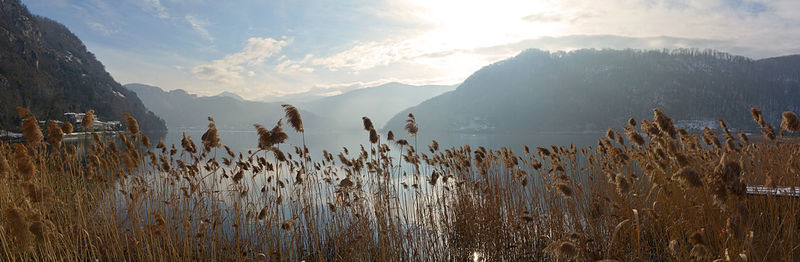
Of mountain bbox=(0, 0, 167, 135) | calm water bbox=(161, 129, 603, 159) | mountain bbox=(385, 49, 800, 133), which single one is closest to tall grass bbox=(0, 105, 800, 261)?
calm water bbox=(161, 129, 603, 159)

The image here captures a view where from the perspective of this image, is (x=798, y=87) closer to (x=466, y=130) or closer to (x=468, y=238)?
(x=466, y=130)

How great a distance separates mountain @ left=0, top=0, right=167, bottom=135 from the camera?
2611 inches

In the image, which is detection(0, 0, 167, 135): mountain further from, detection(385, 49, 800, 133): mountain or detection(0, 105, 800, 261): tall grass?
detection(385, 49, 800, 133): mountain

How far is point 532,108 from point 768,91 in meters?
89.3

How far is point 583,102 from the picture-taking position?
151500mm

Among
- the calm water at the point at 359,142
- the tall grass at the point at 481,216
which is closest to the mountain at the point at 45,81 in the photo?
the calm water at the point at 359,142

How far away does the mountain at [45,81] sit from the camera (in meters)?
66.3

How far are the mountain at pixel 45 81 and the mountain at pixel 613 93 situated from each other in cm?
9479

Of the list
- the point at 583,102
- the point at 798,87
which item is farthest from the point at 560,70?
the point at 798,87

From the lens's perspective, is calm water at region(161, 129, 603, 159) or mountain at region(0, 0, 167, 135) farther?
mountain at region(0, 0, 167, 135)

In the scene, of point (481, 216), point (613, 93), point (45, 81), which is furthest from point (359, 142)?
point (613, 93)

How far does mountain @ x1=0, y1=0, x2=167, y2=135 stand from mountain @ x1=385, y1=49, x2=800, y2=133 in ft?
311

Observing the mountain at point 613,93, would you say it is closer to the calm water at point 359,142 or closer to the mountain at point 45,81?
the calm water at point 359,142

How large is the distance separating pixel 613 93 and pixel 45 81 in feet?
614
